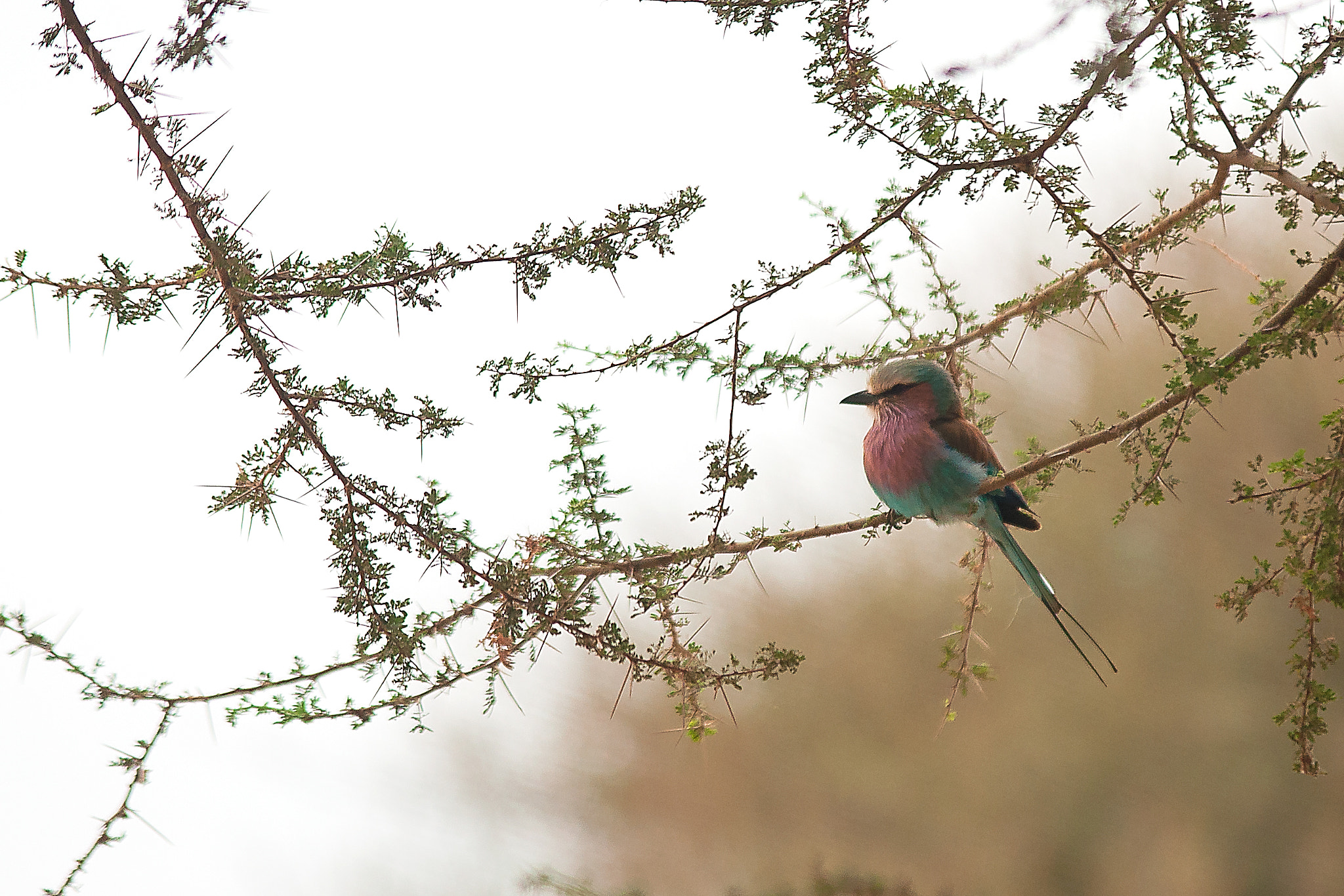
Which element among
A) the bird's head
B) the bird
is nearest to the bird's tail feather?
the bird

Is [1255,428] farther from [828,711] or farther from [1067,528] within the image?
[828,711]

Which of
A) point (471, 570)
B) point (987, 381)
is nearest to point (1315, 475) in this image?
point (471, 570)

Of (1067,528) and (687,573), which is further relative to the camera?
(1067,528)

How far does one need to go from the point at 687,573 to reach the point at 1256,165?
1.52 ft

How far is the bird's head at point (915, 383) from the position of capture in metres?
0.83

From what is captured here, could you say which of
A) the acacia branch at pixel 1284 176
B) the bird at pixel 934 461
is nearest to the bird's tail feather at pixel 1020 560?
the bird at pixel 934 461

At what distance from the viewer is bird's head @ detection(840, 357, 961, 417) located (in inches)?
32.7

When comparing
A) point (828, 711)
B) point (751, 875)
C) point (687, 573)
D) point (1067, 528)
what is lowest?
point (751, 875)

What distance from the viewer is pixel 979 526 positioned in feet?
2.70

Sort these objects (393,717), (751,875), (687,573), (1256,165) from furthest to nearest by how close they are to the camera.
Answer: (751,875) < (687,573) < (393,717) < (1256,165)

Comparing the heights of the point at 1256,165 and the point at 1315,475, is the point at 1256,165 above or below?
above

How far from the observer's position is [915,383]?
83 centimetres

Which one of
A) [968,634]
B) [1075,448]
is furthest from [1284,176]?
[968,634]

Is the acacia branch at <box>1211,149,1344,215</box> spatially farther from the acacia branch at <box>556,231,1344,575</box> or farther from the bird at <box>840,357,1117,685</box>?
the bird at <box>840,357,1117,685</box>
